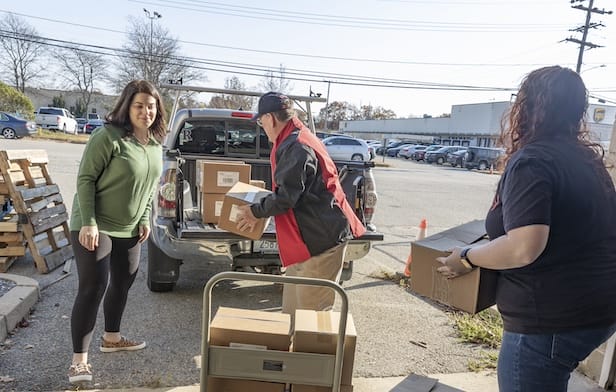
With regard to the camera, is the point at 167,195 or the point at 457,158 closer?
the point at 167,195

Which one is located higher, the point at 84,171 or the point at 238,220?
the point at 84,171

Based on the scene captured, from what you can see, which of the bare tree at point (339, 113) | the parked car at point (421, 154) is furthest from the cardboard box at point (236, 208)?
the bare tree at point (339, 113)

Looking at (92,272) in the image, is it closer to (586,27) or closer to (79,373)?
(79,373)

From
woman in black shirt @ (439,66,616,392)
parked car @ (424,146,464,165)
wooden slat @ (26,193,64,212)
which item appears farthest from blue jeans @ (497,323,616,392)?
parked car @ (424,146,464,165)

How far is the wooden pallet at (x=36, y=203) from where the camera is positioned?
14.9 feet

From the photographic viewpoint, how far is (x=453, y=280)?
1.87 m

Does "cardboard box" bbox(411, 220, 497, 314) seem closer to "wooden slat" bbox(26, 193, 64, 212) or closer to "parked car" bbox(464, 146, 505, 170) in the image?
"wooden slat" bbox(26, 193, 64, 212)

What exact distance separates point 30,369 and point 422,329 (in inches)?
122

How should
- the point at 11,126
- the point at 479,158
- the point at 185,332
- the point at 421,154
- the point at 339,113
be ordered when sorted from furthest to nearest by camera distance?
the point at 339,113 < the point at 421,154 < the point at 479,158 < the point at 11,126 < the point at 185,332

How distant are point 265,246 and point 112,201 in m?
1.44

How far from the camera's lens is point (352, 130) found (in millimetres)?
78812

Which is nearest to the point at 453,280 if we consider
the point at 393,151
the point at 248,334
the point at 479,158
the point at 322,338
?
the point at 322,338

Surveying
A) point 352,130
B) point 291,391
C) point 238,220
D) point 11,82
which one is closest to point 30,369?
point 238,220

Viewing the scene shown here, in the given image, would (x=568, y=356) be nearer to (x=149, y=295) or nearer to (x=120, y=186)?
(x=120, y=186)
